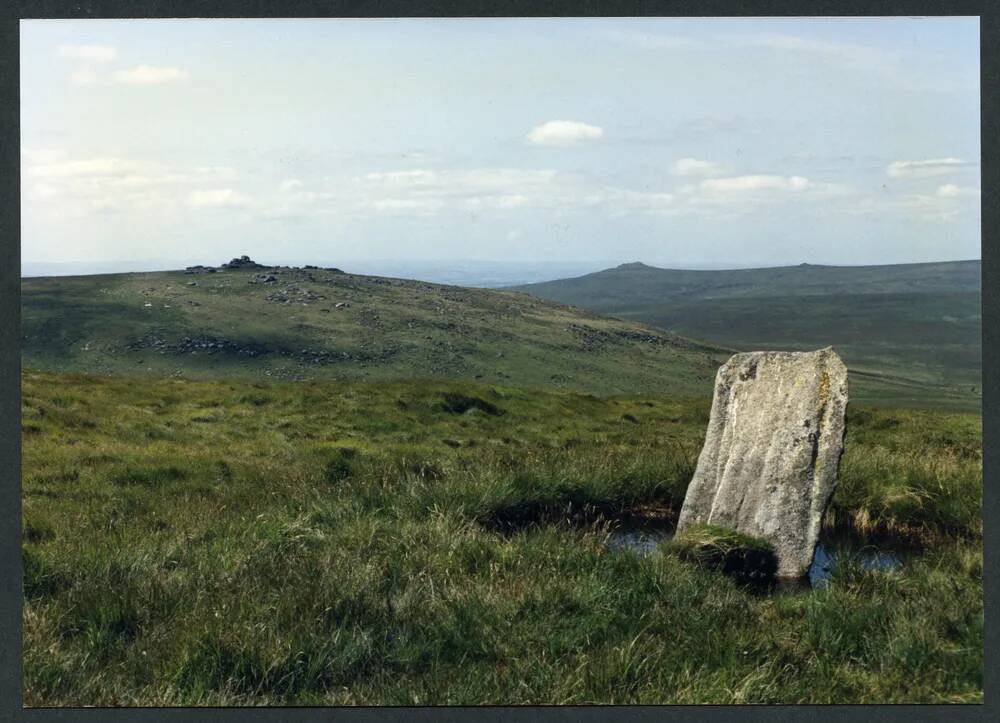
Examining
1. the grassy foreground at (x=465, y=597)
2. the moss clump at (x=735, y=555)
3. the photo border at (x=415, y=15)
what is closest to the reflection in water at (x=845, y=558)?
the grassy foreground at (x=465, y=597)

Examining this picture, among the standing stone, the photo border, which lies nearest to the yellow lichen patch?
the standing stone

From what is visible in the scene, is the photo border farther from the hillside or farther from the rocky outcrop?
the rocky outcrop

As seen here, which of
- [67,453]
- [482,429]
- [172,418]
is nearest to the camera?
[67,453]

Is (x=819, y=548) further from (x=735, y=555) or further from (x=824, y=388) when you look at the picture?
(x=824, y=388)

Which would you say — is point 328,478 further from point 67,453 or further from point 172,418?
point 172,418

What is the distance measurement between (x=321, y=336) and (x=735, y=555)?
205 ft

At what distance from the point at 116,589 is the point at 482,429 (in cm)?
1588

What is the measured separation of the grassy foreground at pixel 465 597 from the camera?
21.1 feet

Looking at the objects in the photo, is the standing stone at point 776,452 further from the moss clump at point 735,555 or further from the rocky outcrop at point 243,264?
the rocky outcrop at point 243,264

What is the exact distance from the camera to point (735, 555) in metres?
8.73

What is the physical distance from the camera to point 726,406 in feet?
32.0

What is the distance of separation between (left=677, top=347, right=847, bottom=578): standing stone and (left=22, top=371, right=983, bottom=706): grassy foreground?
0.75 meters

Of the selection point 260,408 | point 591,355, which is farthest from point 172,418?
point 591,355

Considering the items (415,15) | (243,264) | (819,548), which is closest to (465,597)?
(819,548)
